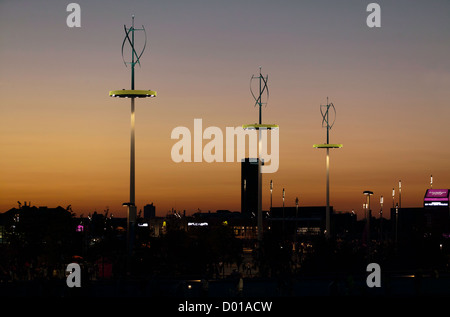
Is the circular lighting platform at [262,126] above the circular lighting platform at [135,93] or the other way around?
the other way around

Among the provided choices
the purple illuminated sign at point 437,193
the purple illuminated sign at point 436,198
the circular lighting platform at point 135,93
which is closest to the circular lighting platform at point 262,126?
the circular lighting platform at point 135,93

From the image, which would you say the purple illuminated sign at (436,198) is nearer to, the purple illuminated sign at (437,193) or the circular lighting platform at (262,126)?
the purple illuminated sign at (437,193)

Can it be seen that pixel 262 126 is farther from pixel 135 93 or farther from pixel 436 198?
pixel 436 198

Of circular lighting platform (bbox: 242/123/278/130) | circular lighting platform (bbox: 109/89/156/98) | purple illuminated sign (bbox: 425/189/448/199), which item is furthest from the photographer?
purple illuminated sign (bbox: 425/189/448/199)

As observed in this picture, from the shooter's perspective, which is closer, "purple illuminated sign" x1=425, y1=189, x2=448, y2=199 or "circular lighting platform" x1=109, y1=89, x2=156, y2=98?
"circular lighting platform" x1=109, y1=89, x2=156, y2=98

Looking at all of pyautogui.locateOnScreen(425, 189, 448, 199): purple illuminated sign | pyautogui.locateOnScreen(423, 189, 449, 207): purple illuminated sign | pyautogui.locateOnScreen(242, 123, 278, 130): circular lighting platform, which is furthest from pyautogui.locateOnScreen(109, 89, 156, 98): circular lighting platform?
pyautogui.locateOnScreen(425, 189, 448, 199): purple illuminated sign

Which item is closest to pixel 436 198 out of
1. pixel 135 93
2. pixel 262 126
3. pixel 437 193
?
pixel 437 193

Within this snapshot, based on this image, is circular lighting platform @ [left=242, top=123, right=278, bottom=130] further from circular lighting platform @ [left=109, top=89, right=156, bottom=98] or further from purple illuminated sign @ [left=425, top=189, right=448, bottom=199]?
purple illuminated sign @ [left=425, top=189, right=448, bottom=199]

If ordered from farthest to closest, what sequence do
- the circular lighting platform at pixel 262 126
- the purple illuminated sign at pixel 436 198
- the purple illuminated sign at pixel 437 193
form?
the purple illuminated sign at pixel 437 193 → the purple illuminated sign at pixel 436 198 → the circular lighting platform at pixel 262 126
